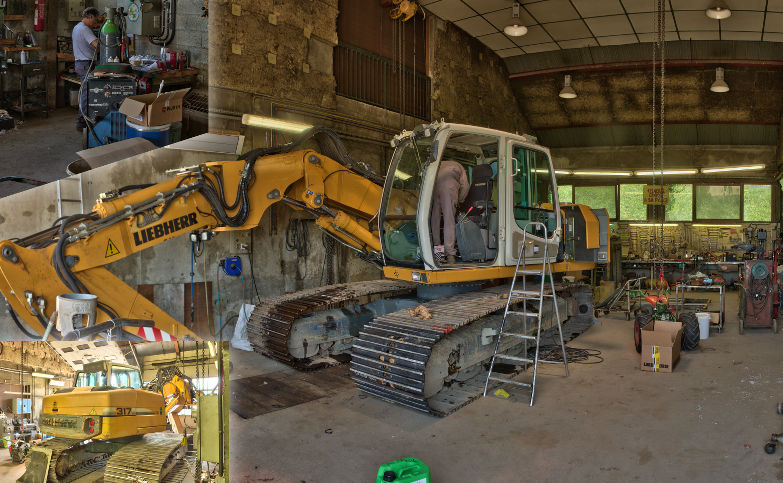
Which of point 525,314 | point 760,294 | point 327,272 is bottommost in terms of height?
point 760,294

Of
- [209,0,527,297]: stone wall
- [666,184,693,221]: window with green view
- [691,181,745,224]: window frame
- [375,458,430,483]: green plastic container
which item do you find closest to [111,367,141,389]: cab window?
[375,458,430,483]: green plastic container

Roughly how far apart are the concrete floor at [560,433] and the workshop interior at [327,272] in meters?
0.03

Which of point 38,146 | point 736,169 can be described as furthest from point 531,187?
point 736,169

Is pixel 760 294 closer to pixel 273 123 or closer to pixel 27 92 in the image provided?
pixel 273 123

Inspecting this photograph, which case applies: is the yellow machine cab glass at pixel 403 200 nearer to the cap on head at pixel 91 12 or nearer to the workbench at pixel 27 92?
the cap on head at pixel 91 12

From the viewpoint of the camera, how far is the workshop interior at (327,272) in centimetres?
338

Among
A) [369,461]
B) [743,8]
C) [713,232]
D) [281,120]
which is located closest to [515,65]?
[743,8]

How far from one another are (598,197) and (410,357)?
13877mm

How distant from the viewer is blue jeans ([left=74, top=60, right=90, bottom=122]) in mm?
3561

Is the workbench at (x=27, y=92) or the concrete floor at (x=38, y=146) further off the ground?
the workbench at (x=27, y=92)

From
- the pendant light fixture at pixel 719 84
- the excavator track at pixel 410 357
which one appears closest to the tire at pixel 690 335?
the excavator track at pixel 410 357

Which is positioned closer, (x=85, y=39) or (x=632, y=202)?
(x=85, y=39)

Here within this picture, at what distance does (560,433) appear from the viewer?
13.4 feet

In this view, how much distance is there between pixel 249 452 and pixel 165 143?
2436mm
